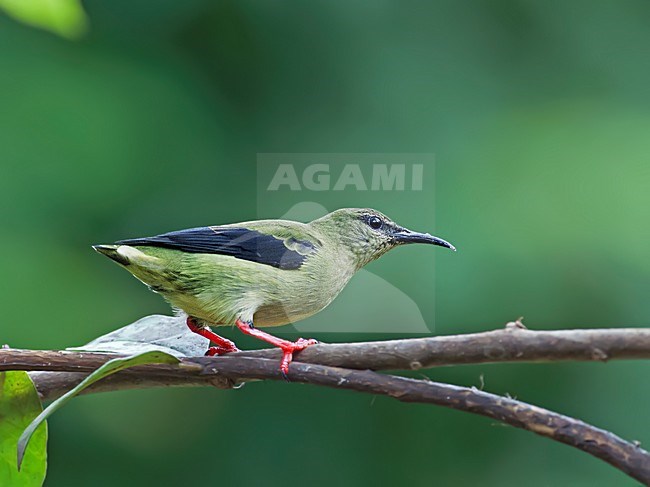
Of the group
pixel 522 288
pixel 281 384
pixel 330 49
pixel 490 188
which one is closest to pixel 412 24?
pixel 330 49

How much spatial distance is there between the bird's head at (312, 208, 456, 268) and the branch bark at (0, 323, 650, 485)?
0.60 meters

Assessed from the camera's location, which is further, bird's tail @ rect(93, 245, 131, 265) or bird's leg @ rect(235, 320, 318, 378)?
bird's tail @ rect(93, 245, 131, 265)

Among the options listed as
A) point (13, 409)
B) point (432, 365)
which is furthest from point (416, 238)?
point (13, 409)

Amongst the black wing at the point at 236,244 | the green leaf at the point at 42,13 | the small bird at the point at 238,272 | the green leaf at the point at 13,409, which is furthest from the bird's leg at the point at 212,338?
the green leaf at the point at 42,13

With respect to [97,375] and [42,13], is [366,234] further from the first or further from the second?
[97,375]

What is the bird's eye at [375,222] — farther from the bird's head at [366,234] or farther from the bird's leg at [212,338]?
the bird's leg at [212,338]

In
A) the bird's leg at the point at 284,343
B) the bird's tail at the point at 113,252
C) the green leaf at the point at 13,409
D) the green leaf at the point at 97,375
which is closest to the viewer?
the green leaf at the point at 97,375

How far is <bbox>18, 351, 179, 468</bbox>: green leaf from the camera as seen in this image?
4.00ft

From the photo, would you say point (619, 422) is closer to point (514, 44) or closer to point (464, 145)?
point (464, 145)

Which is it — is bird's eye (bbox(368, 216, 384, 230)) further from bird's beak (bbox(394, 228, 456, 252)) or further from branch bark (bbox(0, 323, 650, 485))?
branch bark (bbox(0, 323, 650, 485))

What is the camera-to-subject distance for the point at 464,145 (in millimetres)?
3418

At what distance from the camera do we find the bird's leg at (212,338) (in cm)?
189

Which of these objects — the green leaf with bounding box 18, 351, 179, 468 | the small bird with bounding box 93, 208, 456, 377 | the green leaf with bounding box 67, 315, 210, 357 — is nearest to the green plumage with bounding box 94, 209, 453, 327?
the small bird with bounding box 93, 208, 456, 377

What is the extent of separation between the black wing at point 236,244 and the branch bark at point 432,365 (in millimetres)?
434
